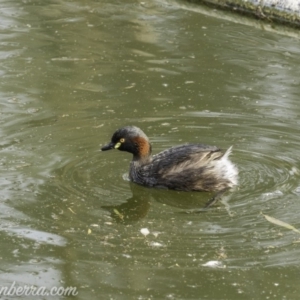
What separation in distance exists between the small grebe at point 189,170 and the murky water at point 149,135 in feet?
0.37

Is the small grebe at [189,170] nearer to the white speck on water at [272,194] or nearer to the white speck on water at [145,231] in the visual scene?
the white speck on water at [272,194]

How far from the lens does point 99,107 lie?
960cm

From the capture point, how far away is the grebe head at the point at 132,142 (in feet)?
27.3

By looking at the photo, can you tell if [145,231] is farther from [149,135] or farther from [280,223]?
[149,135]

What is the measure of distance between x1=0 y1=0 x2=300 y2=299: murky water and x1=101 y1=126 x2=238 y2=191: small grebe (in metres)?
0.11

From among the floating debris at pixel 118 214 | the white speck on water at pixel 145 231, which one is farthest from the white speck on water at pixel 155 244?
the floating debris at pixel 118 214

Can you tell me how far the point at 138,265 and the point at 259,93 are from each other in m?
4.21

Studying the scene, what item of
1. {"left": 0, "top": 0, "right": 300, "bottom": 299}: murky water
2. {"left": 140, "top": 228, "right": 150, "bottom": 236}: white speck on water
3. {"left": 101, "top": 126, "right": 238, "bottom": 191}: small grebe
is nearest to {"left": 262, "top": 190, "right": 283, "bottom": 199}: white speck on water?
{"left": 0, "top": 0, "right": 300, "bottom": 299}: murky water

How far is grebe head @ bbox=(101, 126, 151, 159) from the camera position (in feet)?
27.3

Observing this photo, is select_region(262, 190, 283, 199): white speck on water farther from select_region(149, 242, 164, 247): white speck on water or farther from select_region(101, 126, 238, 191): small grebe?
select_region(149, 242, 164, 247): white speck on water

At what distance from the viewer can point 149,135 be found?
8984 millimetres

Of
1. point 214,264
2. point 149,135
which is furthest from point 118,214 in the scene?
point 149,135

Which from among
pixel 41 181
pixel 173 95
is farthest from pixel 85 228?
pixel 173 95

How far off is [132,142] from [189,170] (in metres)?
0.62
